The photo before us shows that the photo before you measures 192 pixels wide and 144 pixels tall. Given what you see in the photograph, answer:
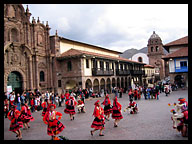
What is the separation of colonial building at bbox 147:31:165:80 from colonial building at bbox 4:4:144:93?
115 ft

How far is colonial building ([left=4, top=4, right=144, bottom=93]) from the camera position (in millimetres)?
22344

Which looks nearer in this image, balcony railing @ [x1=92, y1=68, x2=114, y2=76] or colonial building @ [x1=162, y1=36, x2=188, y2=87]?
balcony railing @ [x1=92, y1=68, x2=114, y2=76]

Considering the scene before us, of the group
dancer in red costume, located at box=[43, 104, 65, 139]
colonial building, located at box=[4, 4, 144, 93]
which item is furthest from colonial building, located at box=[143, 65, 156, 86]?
dancer in red costume, located at box=[43, 104, 65, 139]

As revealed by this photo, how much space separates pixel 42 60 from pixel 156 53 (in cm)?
4908

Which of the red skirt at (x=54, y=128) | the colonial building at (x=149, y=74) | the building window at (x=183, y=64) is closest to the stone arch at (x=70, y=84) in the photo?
the building window at (x=183, y=64)

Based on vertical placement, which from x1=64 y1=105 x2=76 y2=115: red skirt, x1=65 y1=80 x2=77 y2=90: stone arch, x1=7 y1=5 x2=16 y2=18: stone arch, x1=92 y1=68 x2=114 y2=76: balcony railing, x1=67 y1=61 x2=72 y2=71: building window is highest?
x1=7 y1=5 x2=16 y2=18: stone arch

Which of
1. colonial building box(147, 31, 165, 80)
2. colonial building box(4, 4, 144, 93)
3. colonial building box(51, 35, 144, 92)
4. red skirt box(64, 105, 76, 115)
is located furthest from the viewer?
colonial building box(147, 31, 165, 80)

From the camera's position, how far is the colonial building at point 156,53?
64.7 m

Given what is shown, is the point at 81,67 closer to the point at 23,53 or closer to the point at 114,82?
the point at 23,53

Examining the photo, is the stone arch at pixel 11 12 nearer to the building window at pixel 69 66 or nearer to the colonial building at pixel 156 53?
the building window at pixel 69 66

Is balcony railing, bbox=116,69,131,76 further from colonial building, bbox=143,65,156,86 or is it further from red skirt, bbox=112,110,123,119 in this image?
red skirt, bbox=112,110,123,119

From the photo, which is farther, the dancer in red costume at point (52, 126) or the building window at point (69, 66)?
the building window at point (69, 66)

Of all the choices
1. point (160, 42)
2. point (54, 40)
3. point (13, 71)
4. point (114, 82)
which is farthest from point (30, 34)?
point (160, 42)

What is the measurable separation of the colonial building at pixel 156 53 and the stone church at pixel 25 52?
47515 millimetres
